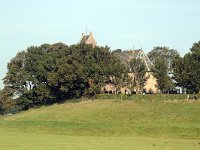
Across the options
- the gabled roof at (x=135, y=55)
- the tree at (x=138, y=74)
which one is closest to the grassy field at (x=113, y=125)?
the tree at (x=138, y=74)

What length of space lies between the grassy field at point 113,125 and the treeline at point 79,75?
22.0 ft

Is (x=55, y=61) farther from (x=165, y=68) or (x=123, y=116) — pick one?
(x=123, y=116)

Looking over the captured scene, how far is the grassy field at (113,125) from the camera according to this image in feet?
104

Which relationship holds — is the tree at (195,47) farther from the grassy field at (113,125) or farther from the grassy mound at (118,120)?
the grassy mound at (118,120)

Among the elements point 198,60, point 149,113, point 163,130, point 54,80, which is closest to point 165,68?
point 198,60

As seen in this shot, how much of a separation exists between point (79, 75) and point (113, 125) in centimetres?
4128

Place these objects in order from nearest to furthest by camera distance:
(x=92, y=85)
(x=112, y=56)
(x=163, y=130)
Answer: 1. (x=163, y=130)
2. (x=92, y=85)
3. (x=112, y=56)

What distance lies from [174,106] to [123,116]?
932 cm

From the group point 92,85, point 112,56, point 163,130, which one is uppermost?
point 112,56

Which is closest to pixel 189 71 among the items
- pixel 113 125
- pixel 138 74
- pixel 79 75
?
pixel 138 74

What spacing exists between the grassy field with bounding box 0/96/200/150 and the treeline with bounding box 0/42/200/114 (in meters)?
6.71

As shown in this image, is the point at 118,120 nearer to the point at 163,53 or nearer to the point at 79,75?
the point at 79,75

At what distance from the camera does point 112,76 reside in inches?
3620

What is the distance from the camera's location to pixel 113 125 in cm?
4941
